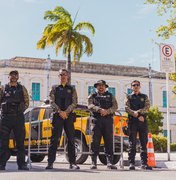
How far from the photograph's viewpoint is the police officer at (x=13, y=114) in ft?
26.5

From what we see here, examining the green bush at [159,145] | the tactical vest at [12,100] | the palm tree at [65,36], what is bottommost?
the green bush at [159,145]

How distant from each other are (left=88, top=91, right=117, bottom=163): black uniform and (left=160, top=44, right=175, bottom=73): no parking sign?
411cm

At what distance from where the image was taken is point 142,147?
921cm

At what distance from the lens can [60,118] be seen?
8.46 meters

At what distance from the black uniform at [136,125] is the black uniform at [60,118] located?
135cm

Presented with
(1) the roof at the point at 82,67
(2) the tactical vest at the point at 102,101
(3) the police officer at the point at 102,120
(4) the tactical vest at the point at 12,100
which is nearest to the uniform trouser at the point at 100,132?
(3) the police officer at the point at 102,120

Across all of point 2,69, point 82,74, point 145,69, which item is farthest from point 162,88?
point 2,69

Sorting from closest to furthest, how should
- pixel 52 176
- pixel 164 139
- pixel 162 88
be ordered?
pixel 52 176, pixel 164 139, pixel 162 88

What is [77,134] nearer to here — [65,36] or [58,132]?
[58,132]

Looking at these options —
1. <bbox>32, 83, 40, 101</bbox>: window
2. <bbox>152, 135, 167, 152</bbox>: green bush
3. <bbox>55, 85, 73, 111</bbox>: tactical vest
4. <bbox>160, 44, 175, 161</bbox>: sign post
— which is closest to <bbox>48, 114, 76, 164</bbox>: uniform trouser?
A: <bbox>55, 85, 73, 111</bbox>: tactical vest

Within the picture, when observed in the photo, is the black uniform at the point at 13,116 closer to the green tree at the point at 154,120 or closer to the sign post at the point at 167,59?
the sign post at the point at 167,59

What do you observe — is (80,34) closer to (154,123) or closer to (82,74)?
(154,123)

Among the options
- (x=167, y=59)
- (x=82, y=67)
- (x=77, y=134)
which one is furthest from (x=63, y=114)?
(x=82, y=67)

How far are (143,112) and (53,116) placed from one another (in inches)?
78.9
